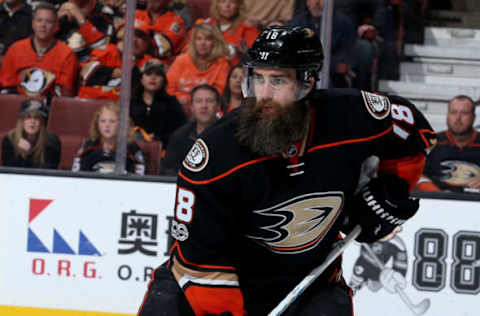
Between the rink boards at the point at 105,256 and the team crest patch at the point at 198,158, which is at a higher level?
the team crest patch at the point at 198,158

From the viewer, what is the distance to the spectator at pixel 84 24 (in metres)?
3.69

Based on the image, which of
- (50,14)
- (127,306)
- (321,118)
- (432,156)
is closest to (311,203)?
(321,118)

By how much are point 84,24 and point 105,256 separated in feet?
3.50

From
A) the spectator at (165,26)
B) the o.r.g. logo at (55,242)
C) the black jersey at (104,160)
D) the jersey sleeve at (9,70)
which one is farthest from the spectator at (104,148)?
the jersey sleeve at (9,70)

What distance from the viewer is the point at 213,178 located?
2.05 metres

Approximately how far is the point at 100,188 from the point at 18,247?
0.46m

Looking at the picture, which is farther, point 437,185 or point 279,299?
point 437,185

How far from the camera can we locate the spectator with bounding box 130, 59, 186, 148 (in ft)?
11.9

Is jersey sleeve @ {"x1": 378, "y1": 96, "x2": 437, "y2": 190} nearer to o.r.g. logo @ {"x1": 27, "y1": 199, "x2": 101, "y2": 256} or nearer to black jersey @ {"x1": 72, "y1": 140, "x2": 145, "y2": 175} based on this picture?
black jersey @ {"x1": 72, "y1": 140, "x2": 145, "y2": 175}

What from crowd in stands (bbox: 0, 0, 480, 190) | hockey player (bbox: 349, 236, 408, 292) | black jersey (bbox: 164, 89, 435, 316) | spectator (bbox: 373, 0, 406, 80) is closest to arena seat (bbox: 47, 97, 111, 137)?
crowd in stands (bbox: 0, 0, 480, 190)

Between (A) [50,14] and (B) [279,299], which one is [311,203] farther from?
(A) [50,14]

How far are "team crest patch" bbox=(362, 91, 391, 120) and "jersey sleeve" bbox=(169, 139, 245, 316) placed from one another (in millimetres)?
489

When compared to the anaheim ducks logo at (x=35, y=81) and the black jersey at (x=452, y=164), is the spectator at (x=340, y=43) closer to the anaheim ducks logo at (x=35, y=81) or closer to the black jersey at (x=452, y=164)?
the black jersey at (x=452, y=164)

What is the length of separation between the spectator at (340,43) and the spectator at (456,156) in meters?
0.47
